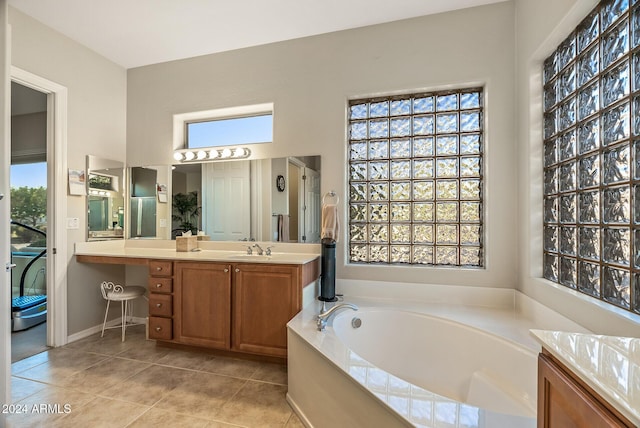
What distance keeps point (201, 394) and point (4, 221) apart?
58.4 inches

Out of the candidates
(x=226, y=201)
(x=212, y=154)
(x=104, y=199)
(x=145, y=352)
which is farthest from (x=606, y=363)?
(x=104, y=199)

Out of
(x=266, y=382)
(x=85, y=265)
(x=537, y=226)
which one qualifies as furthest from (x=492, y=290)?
(x=85, y=265)

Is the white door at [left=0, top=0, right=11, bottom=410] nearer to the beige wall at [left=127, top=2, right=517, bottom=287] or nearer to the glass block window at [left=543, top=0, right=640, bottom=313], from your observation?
the beige wall at [left=127, top=2, right=517, bottom=287]

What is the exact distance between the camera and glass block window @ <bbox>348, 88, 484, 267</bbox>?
96.6 inches

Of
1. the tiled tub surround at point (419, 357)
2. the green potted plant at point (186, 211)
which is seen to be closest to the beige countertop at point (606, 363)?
the tiled tub surround at point (419, 357)

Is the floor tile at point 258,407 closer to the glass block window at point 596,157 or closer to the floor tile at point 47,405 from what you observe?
the floor tile at point 47,405

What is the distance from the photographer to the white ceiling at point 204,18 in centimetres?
231

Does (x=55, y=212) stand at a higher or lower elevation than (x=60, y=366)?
higher

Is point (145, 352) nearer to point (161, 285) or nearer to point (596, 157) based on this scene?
point (161, 285)

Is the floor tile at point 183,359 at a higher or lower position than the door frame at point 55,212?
lower

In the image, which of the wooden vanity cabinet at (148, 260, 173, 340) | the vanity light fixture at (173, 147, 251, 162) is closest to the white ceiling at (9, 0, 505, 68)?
the vanity light fixture at (173, 147, 251, 162)

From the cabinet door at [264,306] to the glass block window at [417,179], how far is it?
77 centimetres

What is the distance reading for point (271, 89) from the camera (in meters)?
2.84

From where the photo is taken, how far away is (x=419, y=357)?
79.6 inches
